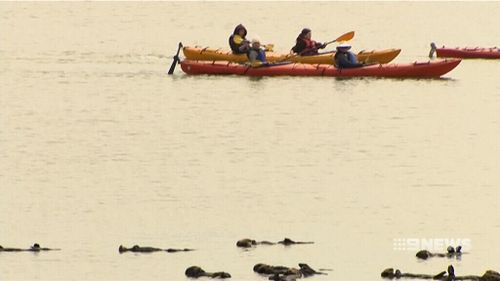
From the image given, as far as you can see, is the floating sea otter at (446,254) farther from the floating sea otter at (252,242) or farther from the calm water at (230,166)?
the floating sea otter at (252,242)

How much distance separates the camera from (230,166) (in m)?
38.8

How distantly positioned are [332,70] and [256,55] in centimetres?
251

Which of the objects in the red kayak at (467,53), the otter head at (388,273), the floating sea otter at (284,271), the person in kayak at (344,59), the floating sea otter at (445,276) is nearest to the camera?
the floating sea otter at (445,276)

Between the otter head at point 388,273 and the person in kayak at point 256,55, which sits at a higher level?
the person in kayak at point 256,55

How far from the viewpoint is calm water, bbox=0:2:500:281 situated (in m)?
28.9

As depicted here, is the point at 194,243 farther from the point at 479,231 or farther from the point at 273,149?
the point at 273,149

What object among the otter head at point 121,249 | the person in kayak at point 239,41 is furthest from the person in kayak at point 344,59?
the otter head at point 121,249

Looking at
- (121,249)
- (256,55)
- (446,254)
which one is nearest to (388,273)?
(446,254)

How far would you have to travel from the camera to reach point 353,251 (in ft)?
95.7

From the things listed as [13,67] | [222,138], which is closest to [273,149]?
[222,138]

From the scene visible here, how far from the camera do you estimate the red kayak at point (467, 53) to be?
6706 centimetres
